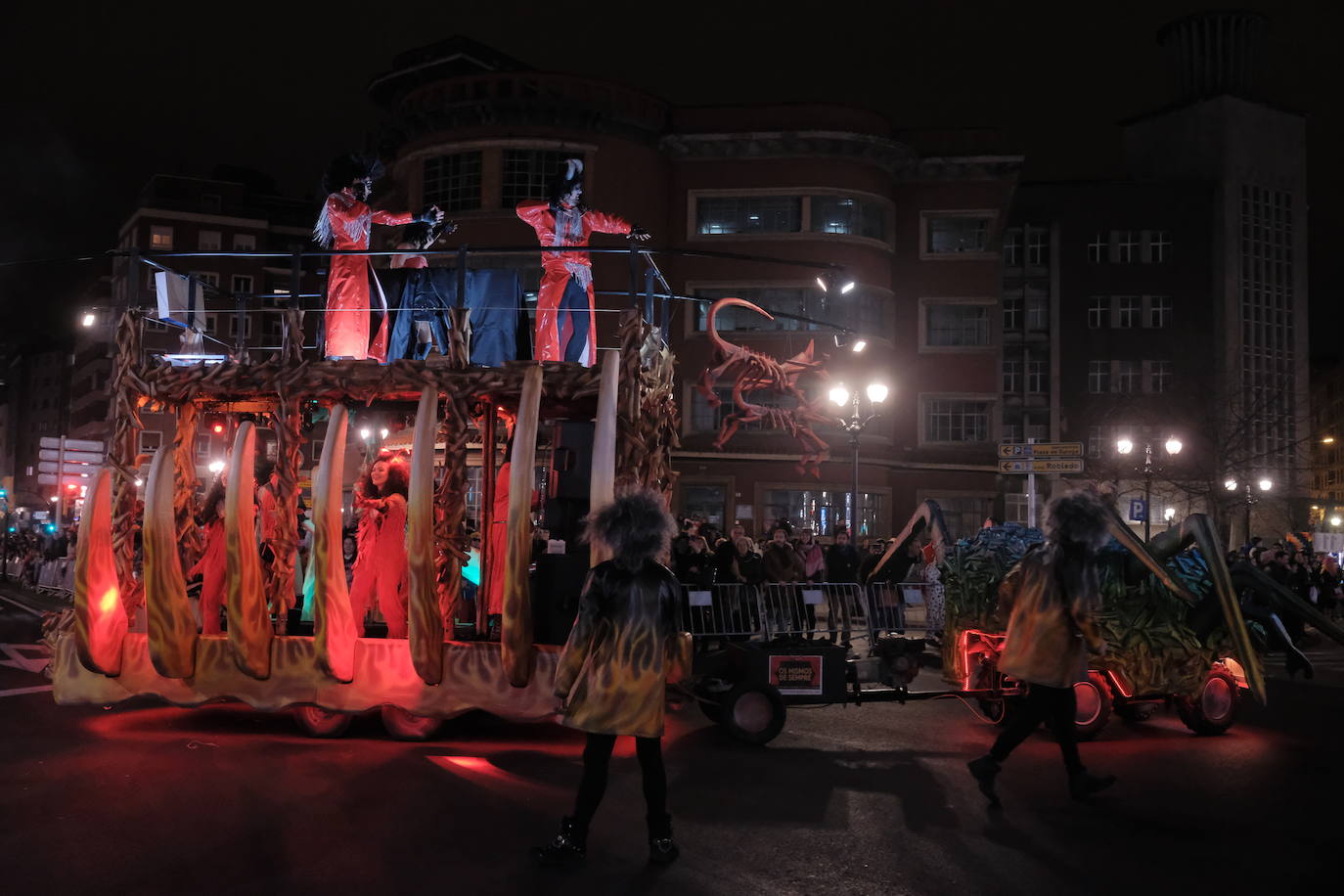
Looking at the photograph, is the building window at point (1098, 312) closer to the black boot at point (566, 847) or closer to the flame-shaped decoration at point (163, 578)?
the flame-shaped decoration at point (163, 578)

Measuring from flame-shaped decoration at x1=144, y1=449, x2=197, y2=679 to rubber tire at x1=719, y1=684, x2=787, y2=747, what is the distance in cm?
454

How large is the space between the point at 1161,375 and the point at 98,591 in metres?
45.7

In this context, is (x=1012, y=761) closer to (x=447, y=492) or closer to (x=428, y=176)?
(x=447, y=492)

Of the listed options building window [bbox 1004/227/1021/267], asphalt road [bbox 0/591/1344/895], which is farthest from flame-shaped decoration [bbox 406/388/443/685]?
building window [bbox 1004/227/1021/267]

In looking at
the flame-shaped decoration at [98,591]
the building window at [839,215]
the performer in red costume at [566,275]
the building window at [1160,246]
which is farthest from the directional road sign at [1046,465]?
the building window at [1160,246]

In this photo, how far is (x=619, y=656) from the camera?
5.59 meters

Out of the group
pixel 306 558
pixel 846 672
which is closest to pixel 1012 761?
pixel 846 672

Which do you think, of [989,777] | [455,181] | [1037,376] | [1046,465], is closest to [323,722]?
[989,777]

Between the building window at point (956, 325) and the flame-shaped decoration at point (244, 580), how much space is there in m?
26.8

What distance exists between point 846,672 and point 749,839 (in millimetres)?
3236

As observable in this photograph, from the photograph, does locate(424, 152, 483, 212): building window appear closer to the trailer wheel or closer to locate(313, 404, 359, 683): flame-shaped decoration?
locate(313, 404, 359, 683): flame-shaped decoration

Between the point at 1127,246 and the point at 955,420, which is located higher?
the point at 1127,246

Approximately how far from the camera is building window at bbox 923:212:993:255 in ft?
107

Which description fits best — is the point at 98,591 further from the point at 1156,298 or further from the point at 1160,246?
the point at 1160,246
